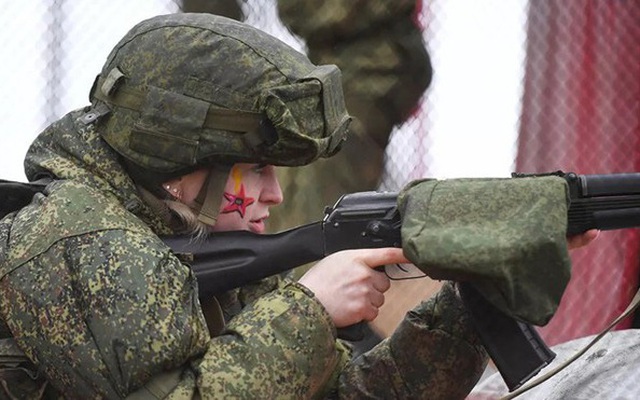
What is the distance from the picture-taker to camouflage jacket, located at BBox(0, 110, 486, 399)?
3438mm

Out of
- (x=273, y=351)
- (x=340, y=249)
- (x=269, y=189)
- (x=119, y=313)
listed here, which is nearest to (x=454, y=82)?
(x=269, y=189)

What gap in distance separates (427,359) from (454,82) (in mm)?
2095

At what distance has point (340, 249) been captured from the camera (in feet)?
12.2

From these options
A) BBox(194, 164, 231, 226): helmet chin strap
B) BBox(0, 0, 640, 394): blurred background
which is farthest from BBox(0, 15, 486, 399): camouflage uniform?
BBox(0, 0, 640, 394): blurred background

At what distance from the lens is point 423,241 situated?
3.36 metres

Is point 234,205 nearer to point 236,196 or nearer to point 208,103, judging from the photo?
point 236,196

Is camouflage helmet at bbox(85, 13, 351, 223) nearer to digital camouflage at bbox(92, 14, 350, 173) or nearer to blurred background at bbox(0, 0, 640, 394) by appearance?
digital camouflage at bbox(92, 14, 350, 173)

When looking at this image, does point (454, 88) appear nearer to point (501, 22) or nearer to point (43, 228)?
point (501, 22)

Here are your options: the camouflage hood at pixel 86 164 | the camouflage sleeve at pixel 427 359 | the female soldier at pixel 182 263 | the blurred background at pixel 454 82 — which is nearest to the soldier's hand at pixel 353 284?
the female soldier at pixel 182 263

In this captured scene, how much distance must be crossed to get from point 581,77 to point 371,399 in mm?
2629

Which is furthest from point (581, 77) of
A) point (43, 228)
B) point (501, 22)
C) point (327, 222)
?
point (43, 228)

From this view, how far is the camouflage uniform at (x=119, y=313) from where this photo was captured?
3438mm

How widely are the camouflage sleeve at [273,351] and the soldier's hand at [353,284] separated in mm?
37

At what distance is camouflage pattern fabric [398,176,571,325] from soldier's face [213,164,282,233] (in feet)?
1.63
